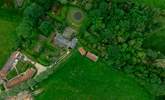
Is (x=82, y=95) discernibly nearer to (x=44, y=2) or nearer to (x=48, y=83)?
(x=48, y=83)

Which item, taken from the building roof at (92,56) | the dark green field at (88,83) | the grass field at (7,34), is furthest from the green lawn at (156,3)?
the grass field at (7,34)

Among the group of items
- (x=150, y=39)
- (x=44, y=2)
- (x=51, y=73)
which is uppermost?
(x=44, y=2)

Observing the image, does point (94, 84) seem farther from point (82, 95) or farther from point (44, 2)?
point (44, 2)

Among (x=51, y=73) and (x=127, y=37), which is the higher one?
(x=127, y=37)

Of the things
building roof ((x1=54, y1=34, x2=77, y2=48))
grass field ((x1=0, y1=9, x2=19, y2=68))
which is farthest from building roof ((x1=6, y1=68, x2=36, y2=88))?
building roof ((x1=54, y1=34, x2=77, y2=48))

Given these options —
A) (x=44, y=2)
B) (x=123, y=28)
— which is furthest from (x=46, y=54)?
(x=123, y=28)

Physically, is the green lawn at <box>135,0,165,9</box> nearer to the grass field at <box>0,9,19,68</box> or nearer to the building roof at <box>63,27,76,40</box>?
the building roof at <box>63,27,76,40</box>
